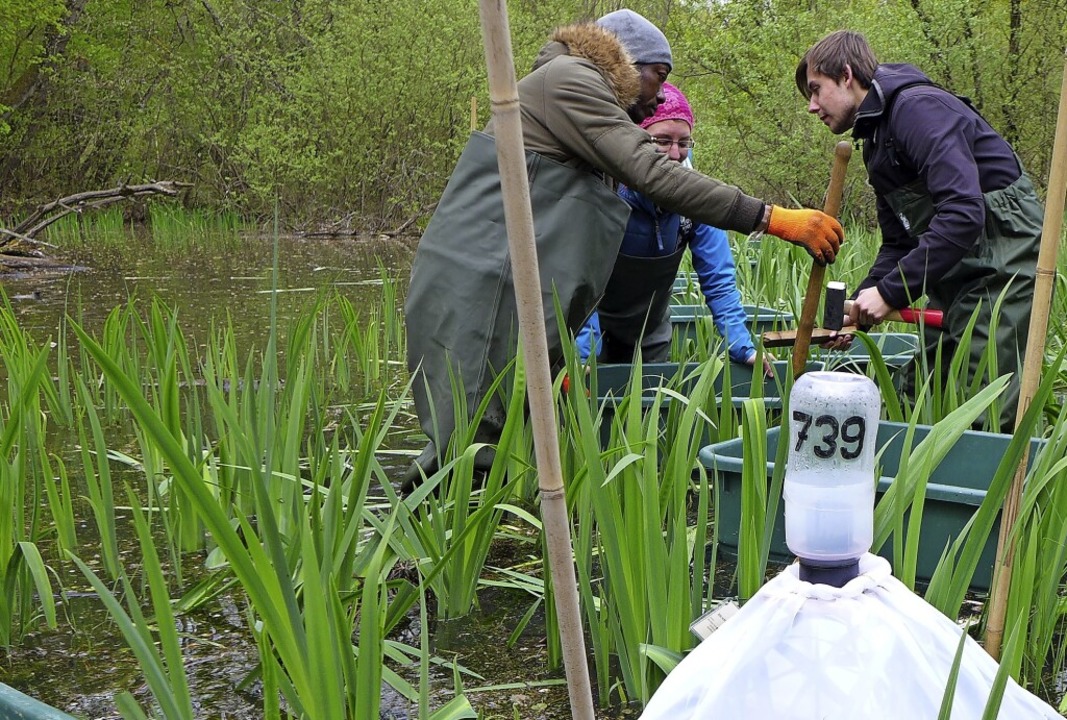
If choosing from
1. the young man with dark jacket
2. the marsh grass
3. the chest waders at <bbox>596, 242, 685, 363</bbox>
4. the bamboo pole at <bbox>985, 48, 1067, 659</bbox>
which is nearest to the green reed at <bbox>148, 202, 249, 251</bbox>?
the chest waders at <bbox>596, 242, 685, 363</bbox>

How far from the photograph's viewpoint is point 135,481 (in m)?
2.85

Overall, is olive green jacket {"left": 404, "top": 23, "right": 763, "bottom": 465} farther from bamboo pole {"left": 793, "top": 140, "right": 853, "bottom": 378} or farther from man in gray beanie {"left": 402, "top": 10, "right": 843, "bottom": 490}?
bamboo pole {"left": 793, "top": 140, "right": 853, "bottom": 378}

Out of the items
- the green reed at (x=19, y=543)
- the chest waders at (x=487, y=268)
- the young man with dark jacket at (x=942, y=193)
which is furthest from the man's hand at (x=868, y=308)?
the green reed at (x=19, y=543)

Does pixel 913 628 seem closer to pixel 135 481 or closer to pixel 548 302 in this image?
pixel 548 302

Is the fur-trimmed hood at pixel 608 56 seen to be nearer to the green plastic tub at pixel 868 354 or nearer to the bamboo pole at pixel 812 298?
the bamboo pole at pixel 812 298

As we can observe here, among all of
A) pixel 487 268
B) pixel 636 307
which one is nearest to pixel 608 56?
pixel 487 268

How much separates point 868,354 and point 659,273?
59cm

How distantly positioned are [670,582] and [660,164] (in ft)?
3.86

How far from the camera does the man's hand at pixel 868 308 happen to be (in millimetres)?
2604

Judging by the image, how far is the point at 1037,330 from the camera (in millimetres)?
1266

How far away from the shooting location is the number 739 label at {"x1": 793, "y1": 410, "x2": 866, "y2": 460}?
0.64 meters

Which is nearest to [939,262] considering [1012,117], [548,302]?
[548,302]

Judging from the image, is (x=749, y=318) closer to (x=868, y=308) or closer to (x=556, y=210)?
(x=868, y=308)

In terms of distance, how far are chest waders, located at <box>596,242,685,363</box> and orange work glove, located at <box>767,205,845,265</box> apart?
23.1 inches
